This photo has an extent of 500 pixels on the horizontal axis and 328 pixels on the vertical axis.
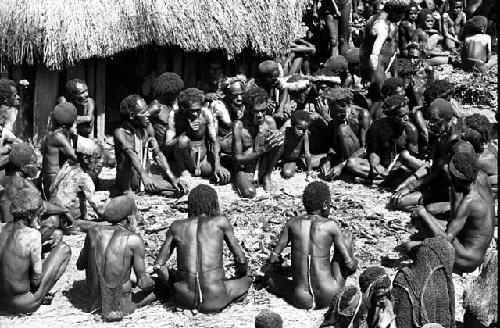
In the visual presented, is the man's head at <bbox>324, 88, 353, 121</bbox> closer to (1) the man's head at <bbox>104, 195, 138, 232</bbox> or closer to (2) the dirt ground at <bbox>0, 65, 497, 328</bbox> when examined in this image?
(2) the dirt ground at <bbox>0, 65, 497, 328</bbox>

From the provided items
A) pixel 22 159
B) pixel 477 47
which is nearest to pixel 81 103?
pixel 22 159

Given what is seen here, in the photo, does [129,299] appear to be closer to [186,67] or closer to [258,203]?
[258,203]

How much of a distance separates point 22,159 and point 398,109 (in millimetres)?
4386

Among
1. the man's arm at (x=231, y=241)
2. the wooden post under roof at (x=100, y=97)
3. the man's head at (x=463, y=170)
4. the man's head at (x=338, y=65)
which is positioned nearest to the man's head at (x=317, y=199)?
the man's arm at (x=231, y=241)

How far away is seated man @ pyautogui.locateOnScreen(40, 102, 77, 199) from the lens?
12.8m

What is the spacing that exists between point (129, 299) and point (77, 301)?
2.10ft

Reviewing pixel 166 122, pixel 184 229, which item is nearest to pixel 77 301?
pixel 184 229

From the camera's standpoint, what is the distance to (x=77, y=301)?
443 inches

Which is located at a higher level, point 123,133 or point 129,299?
point 123,133

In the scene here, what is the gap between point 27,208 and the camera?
1073 cm

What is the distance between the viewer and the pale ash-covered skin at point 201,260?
421 inches

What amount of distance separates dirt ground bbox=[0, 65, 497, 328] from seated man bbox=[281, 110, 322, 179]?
0.47 ft

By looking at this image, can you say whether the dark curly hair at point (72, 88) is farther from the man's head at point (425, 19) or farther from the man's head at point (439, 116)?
the man's head at point (425, 19)

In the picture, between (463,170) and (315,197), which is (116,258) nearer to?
(315,197)
